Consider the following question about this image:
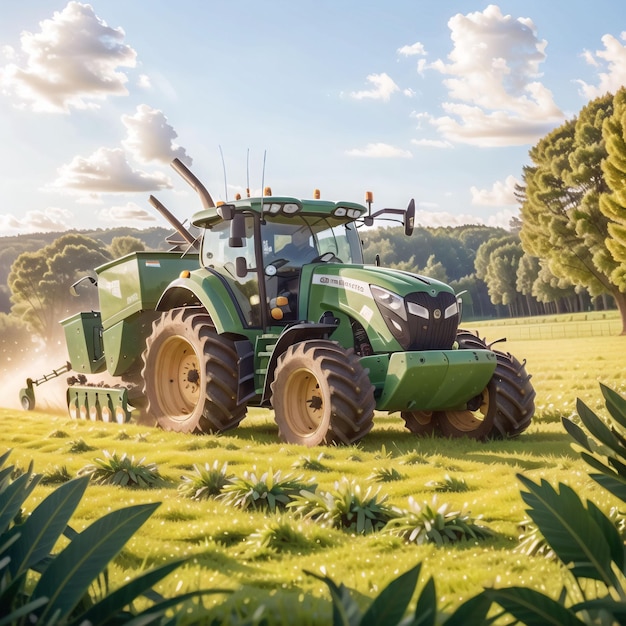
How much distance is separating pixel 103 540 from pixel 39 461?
7282 millimetres

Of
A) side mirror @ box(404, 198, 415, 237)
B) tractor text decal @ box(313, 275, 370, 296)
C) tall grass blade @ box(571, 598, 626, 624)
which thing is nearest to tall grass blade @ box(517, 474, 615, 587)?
tall grass blade @ box(571, 598, 626, 624)

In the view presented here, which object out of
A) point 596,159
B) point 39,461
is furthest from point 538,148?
point 39,461

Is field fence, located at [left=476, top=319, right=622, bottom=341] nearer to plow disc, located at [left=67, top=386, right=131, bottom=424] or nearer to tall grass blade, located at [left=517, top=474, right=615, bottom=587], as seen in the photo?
plow disc, located at [left=67, top=386, right=131, bottom=424]

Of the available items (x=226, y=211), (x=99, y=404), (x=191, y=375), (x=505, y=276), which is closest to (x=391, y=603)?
(x=226, y=211)

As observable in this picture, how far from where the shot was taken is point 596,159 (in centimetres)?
3872

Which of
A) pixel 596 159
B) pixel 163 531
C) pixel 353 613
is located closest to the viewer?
pixel 353 613

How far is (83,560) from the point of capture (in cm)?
179

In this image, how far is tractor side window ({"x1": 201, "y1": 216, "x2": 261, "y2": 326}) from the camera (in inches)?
407

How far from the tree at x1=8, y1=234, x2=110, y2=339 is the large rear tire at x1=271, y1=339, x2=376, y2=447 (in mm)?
44065

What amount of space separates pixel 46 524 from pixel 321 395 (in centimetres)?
734

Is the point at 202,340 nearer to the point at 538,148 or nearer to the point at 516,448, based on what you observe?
the point at 516,448

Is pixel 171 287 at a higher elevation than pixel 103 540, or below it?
higher

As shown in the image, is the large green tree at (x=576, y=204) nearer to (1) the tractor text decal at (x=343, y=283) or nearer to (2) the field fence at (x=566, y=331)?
(2) the field fence at (x=566, y=331)

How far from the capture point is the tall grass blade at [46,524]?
77.9 inches
